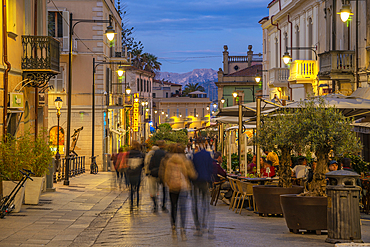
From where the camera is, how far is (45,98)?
19.0 m

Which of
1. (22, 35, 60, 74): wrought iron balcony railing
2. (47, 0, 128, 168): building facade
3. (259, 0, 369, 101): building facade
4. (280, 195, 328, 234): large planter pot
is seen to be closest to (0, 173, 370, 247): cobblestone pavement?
(280, 195, 328, 234): large planter pot

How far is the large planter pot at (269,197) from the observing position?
1122 cm

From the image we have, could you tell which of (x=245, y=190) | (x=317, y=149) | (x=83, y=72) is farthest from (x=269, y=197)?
(x=83, y=72)

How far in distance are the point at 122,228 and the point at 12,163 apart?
12.4 ft

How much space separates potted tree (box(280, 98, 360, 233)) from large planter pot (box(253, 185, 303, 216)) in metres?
1.43

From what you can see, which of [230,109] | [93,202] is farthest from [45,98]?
[230,109]

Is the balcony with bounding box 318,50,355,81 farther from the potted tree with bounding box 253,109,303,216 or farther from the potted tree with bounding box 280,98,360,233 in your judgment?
the potted tree with bounding box 280,98,360,233

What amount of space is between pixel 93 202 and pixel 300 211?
25.9ft

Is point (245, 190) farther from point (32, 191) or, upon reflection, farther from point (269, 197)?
point (32, 191)

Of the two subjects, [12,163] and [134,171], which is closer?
[12,163]

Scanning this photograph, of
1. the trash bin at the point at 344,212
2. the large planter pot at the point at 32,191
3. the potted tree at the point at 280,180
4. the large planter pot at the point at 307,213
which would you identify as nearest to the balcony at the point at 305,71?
the potted tree at the point at 280,180

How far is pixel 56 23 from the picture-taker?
114 ft

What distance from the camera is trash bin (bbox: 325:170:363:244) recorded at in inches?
317

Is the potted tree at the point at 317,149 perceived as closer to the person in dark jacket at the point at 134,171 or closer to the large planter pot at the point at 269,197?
the large planter pot at the point at 269,197
